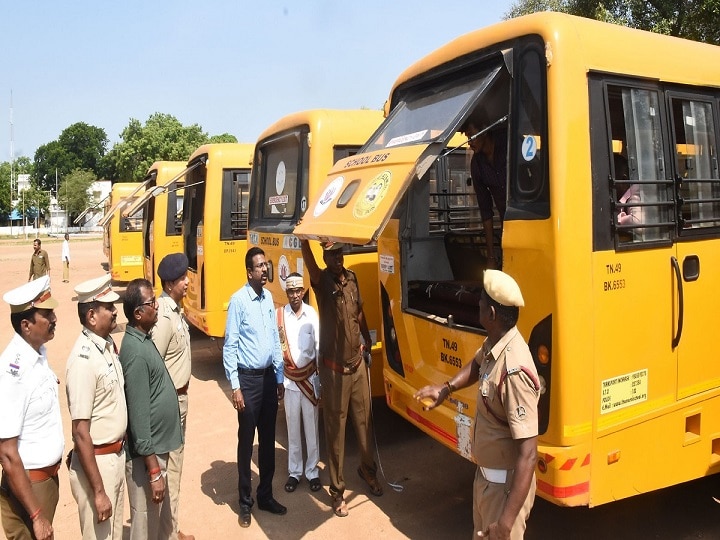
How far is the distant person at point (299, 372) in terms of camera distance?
472cm

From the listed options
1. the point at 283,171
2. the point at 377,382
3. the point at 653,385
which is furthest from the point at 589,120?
the point at 283,171

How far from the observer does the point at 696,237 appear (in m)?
3.42

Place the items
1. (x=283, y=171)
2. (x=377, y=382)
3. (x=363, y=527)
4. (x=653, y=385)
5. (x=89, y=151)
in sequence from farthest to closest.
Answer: (x=89, y=151) < (x=283, y=171) < (x=377, y=382) < (x=363, y=527) < (x=653, y=385)

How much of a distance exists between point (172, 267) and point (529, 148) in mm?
2219

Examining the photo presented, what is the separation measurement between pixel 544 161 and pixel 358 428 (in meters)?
2.53

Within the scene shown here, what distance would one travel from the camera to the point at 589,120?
119 inches

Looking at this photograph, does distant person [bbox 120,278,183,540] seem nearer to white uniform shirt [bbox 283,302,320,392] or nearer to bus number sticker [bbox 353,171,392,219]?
bus number sticker [bbox 353,171,392,219]

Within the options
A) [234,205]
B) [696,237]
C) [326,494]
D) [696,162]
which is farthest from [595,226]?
[234,205]

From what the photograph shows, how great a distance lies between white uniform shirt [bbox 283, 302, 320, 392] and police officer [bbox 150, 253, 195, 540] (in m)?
1.01

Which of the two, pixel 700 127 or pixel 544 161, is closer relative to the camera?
pixel 544 161

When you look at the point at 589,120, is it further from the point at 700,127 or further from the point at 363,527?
the point at 363,527

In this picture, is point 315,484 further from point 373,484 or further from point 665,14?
point 665,14

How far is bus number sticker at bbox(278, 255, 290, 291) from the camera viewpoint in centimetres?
596

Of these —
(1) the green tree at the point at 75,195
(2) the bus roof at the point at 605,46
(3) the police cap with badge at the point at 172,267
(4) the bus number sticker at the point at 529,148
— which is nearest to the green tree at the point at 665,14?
(2) the bus roof at the point at 605,46
